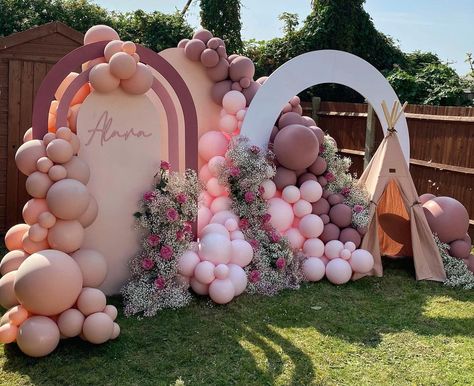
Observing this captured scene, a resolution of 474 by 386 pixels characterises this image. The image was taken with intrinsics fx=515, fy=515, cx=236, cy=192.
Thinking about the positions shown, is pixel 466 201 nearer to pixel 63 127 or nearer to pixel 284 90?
pixel 284 90

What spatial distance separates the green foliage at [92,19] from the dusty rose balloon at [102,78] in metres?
4.76

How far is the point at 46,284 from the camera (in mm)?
3326

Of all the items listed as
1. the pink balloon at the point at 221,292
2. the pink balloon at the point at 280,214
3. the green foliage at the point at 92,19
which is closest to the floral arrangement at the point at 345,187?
the pink balloon at the point at 280,214

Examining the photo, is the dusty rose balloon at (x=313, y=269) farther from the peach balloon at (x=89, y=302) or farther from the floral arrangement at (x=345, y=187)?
the peach balloon at (x=89, y=302)

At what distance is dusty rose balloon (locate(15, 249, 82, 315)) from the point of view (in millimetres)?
3318

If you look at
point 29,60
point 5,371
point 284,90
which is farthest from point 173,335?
point 29,60

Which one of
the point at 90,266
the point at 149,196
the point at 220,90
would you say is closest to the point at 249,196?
the point at 149,196

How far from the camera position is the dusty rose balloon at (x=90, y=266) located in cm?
374

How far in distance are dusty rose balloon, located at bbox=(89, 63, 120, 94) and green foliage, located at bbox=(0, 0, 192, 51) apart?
4.76 metres

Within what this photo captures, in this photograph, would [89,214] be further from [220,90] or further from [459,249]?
[459,249]

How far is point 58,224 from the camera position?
3.65 metres

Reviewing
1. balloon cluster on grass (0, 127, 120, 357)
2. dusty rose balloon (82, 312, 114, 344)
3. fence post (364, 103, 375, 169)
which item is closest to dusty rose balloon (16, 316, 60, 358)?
balloon cluster on grass (0, 127, 120, 357)

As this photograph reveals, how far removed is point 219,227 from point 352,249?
143 centimetres

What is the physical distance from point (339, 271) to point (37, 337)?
2.97 m
